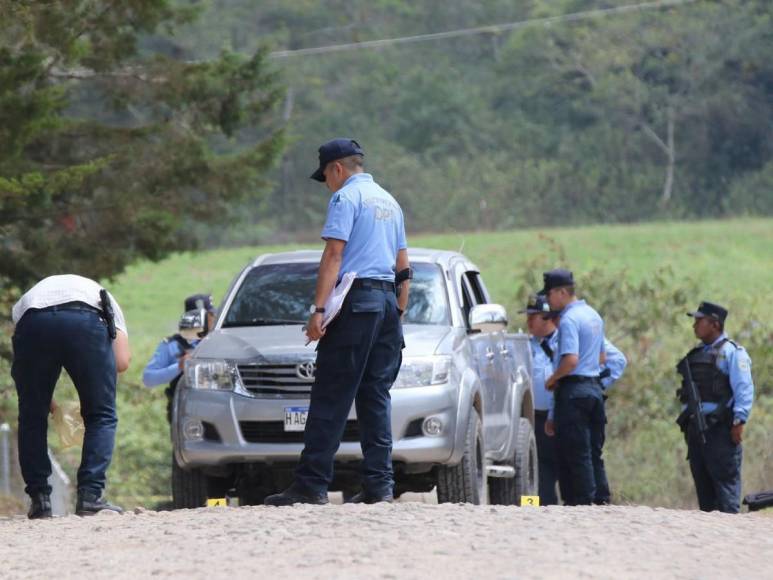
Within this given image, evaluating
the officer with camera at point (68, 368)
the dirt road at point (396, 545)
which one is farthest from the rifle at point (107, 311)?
the dirt road at point (396, 545)

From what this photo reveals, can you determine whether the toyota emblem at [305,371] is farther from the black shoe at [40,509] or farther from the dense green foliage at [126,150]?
the dense green foliage at [126,150]

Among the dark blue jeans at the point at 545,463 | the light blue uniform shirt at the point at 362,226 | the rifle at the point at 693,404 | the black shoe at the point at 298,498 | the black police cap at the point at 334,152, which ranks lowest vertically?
the dark blue jeans at the point at 545,463

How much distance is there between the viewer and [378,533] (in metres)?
7.50

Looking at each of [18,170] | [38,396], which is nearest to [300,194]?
[18,170]

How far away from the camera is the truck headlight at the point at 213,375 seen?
35.9 feet

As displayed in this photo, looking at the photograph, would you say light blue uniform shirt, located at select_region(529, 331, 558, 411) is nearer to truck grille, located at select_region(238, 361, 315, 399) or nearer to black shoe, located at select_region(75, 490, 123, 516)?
truck grille, located at select_region(238, 361, 315, 399)

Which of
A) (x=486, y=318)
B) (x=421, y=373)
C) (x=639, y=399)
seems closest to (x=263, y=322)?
(x=421, y=373)

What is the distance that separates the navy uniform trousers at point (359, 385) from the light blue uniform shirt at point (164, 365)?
4.67 metres

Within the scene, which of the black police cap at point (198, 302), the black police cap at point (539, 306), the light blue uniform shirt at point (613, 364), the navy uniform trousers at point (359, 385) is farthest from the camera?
the black police cap at point (539, 306)

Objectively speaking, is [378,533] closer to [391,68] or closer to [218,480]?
[218,480]

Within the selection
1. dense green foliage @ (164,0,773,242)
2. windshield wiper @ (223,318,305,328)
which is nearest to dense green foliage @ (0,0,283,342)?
windshield wiper @ (223,318,305,328)

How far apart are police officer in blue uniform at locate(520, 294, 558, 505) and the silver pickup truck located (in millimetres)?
2204

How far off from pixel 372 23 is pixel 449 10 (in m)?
4.04

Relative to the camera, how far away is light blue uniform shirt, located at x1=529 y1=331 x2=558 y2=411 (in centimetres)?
1487
